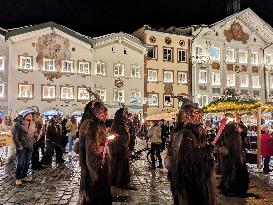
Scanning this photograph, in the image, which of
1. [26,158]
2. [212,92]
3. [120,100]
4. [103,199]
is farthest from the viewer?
[212,92]

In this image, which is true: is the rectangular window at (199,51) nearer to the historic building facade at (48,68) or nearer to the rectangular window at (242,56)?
the rectangular window at (242,56)

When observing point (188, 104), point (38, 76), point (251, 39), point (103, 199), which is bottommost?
point (103, 199)

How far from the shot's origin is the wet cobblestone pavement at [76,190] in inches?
326

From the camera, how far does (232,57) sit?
42.8 meters

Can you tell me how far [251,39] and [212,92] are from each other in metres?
8.06

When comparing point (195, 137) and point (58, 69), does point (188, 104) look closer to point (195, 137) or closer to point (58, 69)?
point (195, 137)

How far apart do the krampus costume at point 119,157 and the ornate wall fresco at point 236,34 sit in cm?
3460

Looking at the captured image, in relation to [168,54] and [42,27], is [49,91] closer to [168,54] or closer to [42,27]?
[42,27]

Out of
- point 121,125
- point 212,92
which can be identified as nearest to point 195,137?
point 121,125

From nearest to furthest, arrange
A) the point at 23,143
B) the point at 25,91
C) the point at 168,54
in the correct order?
the point at 23,143
the point at 25,91
the point at 168,54

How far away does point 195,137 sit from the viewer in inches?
205

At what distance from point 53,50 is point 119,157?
88.1 ft

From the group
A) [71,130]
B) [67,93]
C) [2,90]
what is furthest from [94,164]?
[67,93]

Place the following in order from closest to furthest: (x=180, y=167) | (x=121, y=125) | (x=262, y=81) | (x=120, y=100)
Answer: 1. (x=180, y=167)
2. (x=121, y=125)
3. (x=120, y=100)
4. (x=262, y=81)
